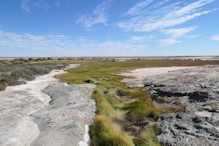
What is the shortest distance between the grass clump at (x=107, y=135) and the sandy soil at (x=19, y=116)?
2.93 feet

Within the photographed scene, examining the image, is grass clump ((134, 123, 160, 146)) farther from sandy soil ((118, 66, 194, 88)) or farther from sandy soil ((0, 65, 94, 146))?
sandy soil ((118, 66, 194, 88))

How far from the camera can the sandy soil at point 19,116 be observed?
13242 millimetres

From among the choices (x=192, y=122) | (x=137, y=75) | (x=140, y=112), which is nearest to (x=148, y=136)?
(x=192, y=122)

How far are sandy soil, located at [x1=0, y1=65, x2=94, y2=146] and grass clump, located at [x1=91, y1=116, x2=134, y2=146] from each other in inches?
35.2

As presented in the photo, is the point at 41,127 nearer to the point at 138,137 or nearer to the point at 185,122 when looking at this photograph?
the point at 138,137

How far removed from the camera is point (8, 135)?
13602 mm

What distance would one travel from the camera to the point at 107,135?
1270 cm

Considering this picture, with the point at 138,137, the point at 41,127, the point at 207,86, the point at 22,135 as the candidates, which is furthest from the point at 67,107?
the point at 207,86

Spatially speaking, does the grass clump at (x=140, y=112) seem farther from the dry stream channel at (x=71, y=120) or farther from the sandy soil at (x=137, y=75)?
the sandy soil at (x=137, y=75)

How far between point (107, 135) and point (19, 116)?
804cm

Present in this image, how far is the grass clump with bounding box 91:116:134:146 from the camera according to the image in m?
12.0

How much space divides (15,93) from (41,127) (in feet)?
40.4

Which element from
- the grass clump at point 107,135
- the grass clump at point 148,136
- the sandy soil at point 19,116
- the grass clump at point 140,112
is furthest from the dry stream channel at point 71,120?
the grass clump at point 140,112

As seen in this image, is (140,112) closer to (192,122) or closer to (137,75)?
(192,122)
